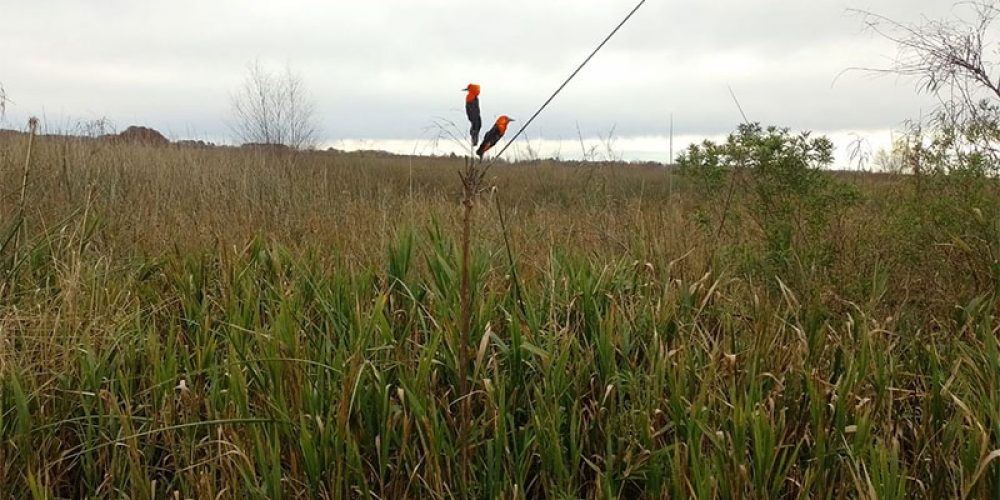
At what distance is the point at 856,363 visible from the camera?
5.99ft

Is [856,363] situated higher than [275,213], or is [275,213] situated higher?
[275,213]

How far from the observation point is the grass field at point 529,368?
4.96ft

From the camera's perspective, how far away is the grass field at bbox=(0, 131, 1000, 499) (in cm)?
151

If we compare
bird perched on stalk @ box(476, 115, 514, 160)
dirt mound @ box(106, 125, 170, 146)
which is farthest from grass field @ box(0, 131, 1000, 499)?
dirt mound @ box(106, 125, 170, 146)

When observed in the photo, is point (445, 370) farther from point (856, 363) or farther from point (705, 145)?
point (705, 145)

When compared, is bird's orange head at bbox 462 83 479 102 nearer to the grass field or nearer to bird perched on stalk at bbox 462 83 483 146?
bird perched on stalk at bbox 462 83 483 146

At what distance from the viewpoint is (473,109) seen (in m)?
1.06

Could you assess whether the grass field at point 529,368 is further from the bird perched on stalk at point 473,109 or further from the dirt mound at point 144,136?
the dirt mound at point 144,136

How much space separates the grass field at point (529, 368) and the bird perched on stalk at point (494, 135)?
42 centimetres

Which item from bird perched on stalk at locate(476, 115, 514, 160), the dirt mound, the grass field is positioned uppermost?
the dirt mound

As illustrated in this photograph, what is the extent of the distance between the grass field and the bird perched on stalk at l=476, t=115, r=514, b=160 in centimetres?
42

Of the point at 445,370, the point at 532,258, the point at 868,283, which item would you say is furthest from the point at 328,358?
the point at 868,283

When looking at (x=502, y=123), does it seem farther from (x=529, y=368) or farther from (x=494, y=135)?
(x=529, y=368)

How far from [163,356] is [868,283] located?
279 cm
